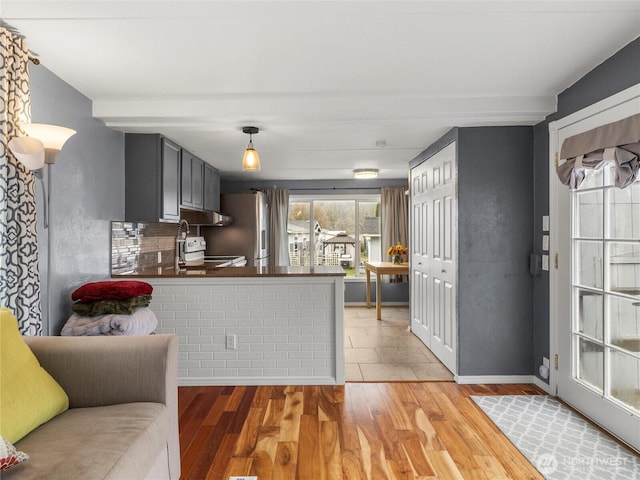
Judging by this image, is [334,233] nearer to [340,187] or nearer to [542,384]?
[340,187]

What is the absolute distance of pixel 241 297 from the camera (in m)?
3.41

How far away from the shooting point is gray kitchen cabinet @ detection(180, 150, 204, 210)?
4301 millimetres

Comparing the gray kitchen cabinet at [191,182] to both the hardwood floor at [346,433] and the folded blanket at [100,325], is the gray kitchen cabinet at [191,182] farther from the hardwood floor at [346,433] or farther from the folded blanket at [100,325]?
the hardwood floor at [346,433]

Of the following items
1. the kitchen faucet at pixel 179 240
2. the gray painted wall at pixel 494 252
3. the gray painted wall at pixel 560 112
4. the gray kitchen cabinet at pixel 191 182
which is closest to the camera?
the gray painted wall at pixel 560 112

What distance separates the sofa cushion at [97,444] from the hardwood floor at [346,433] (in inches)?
23.8

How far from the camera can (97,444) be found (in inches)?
56.7

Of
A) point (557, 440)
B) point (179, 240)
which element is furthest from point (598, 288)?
point (179, 240)

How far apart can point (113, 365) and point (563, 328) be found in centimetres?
293

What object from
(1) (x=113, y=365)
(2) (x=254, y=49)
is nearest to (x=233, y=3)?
(2) (x=254, y=49)

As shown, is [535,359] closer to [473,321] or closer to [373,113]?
[473,321]

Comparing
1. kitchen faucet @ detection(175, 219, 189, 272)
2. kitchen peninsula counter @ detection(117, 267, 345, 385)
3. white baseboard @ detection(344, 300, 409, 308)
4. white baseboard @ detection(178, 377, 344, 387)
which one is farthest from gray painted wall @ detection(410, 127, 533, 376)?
white baseboard @ detection(344, 300, 409, 308)

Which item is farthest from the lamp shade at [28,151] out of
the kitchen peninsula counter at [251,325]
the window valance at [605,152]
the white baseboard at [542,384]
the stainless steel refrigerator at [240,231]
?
the stainless steel refrigerator at [240,231]

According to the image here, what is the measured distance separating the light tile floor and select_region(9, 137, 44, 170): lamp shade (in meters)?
2.71

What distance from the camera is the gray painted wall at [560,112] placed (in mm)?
2244
